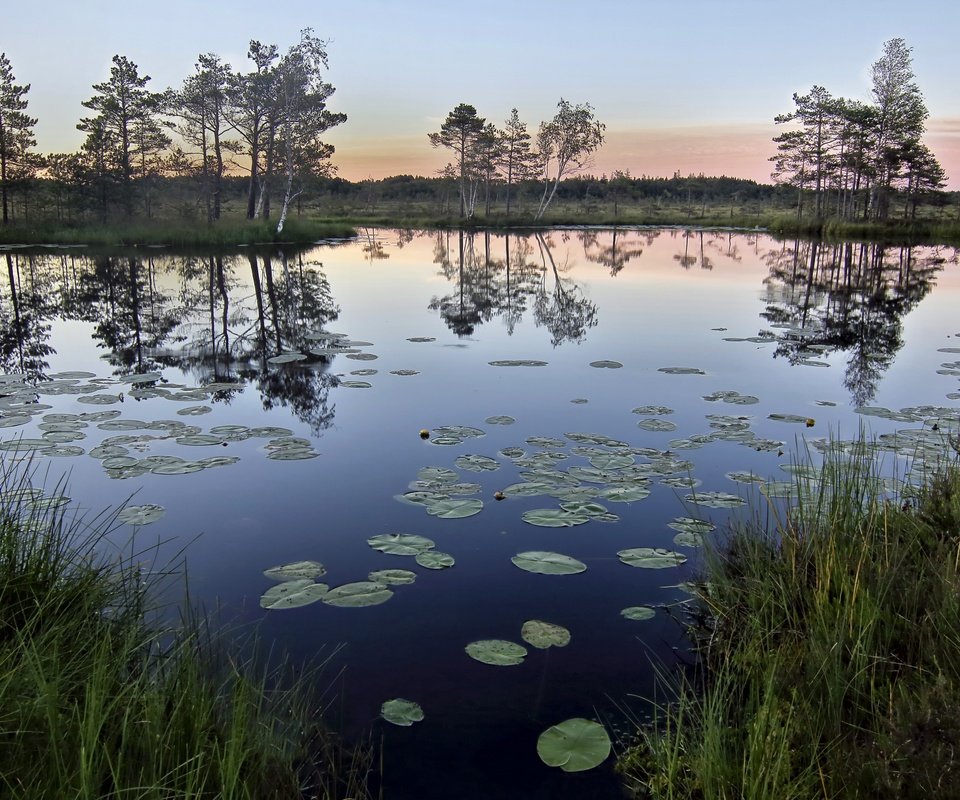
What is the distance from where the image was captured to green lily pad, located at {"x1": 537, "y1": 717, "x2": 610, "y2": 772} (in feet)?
7.78

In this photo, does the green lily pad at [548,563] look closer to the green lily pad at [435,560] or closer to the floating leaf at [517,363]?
the green lily pad at [435,560]

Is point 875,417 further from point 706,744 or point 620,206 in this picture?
point 620,206

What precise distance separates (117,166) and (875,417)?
1489 inches

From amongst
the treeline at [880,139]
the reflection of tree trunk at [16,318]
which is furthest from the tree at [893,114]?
the reflection of tree trunk at [16,318]

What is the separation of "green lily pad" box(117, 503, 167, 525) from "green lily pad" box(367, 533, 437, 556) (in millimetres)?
1326

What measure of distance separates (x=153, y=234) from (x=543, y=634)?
89.4 ft

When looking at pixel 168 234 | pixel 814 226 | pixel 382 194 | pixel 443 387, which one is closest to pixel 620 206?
pixel 382 194

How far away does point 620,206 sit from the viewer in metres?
67.6

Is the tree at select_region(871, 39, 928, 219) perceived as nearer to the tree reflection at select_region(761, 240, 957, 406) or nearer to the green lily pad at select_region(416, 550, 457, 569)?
the tree reflection at select_region(761, 240, 957, 406)

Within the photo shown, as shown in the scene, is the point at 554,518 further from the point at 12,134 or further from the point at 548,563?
the point at 12,134

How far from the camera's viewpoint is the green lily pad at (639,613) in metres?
3.23

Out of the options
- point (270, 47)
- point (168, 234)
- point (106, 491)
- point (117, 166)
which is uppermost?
point (270, 47)

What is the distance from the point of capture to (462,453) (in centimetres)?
537

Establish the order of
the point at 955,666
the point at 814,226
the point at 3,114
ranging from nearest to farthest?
the point at 955,666 → the point at 3,114 → the point at 814,226
